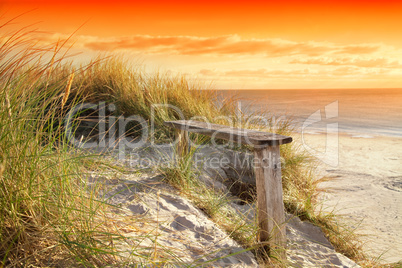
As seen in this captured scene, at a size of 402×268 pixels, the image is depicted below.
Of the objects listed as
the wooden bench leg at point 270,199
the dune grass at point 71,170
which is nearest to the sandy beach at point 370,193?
the dune grass at point 71,170

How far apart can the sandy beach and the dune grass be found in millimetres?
409

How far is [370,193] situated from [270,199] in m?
3.30

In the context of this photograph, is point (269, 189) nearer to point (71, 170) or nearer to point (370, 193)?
point (71, 170)

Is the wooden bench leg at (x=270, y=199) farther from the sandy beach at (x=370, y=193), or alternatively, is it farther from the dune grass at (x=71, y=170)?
the sandy beach at (x=370, y=193)

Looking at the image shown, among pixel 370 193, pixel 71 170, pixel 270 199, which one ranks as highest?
pixel 71 170

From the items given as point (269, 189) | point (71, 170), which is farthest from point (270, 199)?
point (71, 170)

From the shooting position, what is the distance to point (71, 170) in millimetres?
2102

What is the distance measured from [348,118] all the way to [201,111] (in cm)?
1166

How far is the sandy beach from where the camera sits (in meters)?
3.56

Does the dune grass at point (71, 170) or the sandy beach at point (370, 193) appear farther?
the sandy beach at point (370, 193)

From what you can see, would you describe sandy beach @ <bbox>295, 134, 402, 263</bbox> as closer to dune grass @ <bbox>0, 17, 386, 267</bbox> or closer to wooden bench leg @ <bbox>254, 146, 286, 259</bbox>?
dune grass @ <bbox>0, 17, 386, 267</bbox>

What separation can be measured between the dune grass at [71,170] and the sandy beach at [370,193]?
409mm

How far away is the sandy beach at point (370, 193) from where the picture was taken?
3.56m

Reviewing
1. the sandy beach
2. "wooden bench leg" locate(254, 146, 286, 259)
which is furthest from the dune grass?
the sandy beach
